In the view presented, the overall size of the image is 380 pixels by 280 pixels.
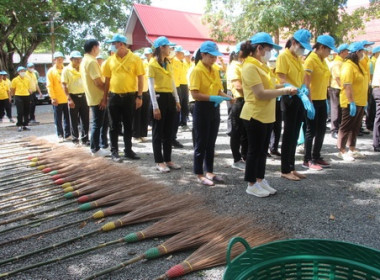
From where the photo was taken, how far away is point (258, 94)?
3.46m

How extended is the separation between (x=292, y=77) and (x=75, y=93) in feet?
13.9

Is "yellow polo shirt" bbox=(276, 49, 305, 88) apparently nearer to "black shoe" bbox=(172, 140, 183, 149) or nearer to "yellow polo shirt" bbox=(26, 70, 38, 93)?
"black shoe" bbox=(172, 140, 183, 149)

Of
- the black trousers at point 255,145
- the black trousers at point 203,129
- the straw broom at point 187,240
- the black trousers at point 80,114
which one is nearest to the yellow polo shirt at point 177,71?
the black trousers at point 80,114

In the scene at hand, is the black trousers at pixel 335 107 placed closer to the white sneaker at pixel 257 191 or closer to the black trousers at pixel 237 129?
the black trousers at pixel 237 129

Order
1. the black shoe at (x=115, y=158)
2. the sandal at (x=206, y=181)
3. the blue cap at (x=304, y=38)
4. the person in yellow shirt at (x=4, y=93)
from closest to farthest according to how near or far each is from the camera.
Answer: the blue cap at (x=304, y=38) → the sandal at (x=206, y=181) → the black shoe at (x=115, y=158) → the person in yellow shirt at (x=4, y=93)

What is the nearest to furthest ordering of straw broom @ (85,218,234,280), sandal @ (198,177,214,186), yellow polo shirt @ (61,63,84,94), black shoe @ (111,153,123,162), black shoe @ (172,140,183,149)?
straw broom @ (85,218,234,280), sandal @ (198,177,214,186), black shoe @ (111,153,123,162), yellow polo shirt @ (61,63,84,94), black shoe @ (172,140,183,149)

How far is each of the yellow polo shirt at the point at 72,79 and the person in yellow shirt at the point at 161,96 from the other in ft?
7.92

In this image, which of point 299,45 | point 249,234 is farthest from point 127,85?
point 249,234

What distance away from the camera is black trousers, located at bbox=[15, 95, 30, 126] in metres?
9.14

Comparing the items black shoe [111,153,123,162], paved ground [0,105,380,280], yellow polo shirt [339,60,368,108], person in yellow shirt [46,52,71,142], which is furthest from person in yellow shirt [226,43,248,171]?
person in yellow shirt [46,52,71,142]

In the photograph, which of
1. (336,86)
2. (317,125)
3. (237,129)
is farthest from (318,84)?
(336,86)

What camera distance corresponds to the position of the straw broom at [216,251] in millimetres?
2307

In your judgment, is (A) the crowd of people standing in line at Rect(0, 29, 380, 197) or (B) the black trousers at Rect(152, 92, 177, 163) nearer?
(A) the crowd of people standing in line at Rect(0, 29, 380, 197)

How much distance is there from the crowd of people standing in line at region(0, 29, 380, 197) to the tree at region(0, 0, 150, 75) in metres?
13.8
